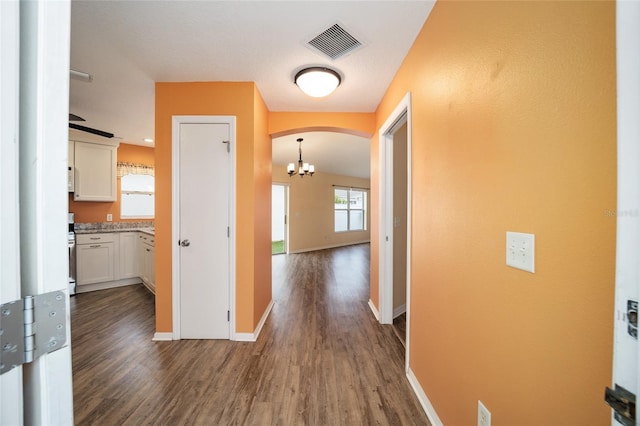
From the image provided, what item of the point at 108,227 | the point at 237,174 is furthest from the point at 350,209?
the point at 237,174

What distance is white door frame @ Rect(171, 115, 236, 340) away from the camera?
7.63 feet

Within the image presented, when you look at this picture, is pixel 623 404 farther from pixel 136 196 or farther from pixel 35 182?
pixel 136 196

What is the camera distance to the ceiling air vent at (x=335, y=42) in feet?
5.47

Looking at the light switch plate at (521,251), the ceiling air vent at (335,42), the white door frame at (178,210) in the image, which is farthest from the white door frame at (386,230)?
the light switch plate at (521,251)

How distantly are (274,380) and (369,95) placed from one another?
9.02 ft

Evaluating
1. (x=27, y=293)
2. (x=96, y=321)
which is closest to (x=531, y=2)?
(x=27, y=293)

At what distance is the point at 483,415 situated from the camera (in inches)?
40.2

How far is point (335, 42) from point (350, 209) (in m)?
7.45

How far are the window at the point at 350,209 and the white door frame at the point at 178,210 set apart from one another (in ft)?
20.3

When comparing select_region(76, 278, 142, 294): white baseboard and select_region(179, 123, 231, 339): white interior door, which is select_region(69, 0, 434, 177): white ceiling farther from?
select_region(76, 278, 142, 294): white baseboard

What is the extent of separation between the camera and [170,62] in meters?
2.04

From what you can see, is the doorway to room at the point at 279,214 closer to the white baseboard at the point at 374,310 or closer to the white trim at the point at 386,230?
the white baseboard at the point at 374,310

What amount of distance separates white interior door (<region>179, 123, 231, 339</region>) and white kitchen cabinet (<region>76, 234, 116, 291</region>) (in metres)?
2.53

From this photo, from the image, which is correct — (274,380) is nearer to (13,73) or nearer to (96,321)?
(13,73)
